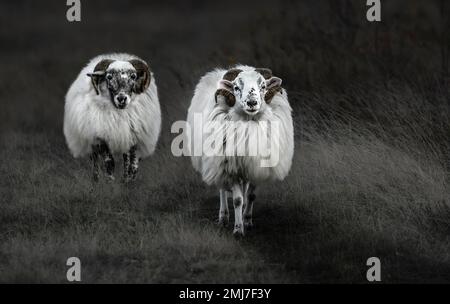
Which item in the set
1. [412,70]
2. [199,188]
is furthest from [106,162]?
[412,70]

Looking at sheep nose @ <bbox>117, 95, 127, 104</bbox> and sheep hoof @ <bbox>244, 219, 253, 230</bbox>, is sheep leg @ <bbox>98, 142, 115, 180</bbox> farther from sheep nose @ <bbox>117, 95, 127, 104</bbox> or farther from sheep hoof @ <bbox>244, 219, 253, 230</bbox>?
sheep hoof @ <bbox>244, 219, 253, 230</bbox>

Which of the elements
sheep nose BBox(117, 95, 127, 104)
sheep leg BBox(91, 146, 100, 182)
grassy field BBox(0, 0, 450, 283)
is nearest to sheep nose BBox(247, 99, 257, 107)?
grassy field BBox(0, 0, 450, 283)

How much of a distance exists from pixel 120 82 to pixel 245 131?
2.44 metres

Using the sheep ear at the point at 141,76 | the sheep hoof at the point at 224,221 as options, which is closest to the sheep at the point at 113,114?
the sheep ear at the point at 141,76

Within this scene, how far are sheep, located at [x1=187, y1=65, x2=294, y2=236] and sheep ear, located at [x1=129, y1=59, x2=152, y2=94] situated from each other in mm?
1903

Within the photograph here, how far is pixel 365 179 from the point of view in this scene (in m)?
8.71

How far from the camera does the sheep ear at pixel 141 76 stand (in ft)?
32.6

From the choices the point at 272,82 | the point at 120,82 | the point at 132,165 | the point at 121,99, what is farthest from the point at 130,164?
the point at 272,82

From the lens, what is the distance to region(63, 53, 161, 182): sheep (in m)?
9.70

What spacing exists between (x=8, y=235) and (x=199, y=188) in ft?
8.56

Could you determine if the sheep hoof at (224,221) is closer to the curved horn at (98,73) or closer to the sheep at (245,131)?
the sheep at (245,131)

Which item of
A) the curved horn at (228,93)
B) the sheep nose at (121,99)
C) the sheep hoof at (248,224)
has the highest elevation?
the sheep nose at (121,99)

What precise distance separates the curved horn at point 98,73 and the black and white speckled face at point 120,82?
3.3 inches

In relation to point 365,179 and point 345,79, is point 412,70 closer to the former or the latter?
point 345,79
